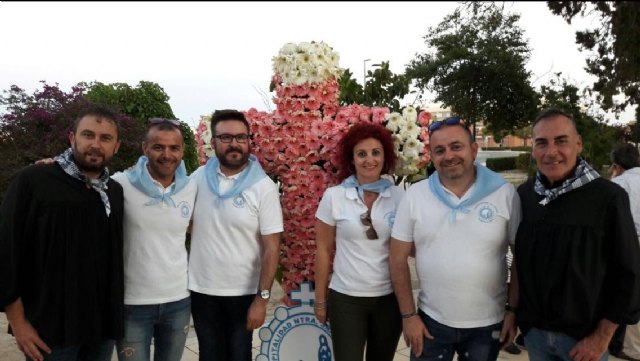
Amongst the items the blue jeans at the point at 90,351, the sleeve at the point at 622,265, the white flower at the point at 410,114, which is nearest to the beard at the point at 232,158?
the white flower at the point at 410,114

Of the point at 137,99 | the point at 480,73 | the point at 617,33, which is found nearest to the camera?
the point at 617,33

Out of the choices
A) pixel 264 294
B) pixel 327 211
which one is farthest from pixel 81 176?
pixel 327 211

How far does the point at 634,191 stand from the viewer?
4164 mm

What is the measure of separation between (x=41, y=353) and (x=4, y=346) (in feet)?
8.85

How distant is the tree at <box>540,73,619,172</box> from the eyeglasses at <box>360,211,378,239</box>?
9.97 metres

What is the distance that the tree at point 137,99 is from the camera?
723 centimetres

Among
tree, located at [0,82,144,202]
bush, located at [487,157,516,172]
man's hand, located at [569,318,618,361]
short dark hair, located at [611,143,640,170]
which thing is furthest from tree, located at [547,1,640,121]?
bush, located at [487,157,516,172]

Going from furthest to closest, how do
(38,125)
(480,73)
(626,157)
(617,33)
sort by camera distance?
(480,73) → (38,125) → (626,157) → (617,33)

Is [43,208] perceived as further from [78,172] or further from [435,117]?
[435,117]

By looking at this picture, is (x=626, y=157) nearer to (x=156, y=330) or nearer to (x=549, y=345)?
(x=549, y=345)

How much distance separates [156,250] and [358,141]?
3.87 ft

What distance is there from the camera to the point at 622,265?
79.4 inches

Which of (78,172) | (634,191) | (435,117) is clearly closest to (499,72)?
(634,191)

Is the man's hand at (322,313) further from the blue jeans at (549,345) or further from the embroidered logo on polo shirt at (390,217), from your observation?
the blue jeans at (549,345)
